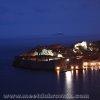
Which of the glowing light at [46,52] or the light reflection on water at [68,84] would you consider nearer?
the light reflection on water at [68,84]

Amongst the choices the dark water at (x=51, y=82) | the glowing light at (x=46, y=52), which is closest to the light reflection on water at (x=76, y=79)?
the dark water at (x=51, y=82)

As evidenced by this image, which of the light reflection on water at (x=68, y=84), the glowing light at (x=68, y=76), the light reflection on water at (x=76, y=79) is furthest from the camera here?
the glowing light at (x=68, y=76)

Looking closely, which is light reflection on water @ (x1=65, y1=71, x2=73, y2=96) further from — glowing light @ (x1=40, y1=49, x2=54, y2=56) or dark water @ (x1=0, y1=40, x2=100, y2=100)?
glowing light @ (x1=40, y1=49, x2=54, y2=56)

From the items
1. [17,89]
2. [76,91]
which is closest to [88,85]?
[76,91]

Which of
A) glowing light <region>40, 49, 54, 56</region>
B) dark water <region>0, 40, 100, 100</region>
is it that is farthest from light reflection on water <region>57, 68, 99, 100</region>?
glowing light <region>40, 49, 54, 56</region>

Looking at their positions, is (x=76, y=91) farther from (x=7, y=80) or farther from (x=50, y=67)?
(x=50, y=67)

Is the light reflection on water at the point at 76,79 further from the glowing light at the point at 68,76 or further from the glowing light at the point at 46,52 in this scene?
the glowing light at the point at 46,52

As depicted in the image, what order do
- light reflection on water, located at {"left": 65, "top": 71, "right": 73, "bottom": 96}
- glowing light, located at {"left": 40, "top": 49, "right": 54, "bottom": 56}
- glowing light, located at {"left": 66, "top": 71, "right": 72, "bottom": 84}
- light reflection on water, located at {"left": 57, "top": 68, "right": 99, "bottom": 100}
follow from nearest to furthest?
light reflection on water, located at {"left": 65, "top": 71, "right": 73, "bottom": 96} < light reflection on water, located at {"left": 57, "top": 68, "right": 99, "bottom": 100} < glowing light, located at {"left": 66, "top": 71, "right": 72, "bottom": 84} < glowing light, located at {"left": 40, "top": 49, "right": 54, "bottom": 56}

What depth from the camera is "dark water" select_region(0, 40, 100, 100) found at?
14.2 m

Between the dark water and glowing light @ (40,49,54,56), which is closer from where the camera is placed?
the dark water

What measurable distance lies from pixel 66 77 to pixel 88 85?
2233 mm

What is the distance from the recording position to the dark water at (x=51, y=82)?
1419cm

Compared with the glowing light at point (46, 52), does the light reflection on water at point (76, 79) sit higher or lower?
lower

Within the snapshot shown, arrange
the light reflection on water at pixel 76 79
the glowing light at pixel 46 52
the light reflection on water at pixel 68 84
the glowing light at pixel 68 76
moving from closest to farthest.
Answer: the light reflection on water at pixel 68 84
the light reflection on water at pixel 76 79
the glowing light at pixel 68 76
the glowing light at pixel 46 52
